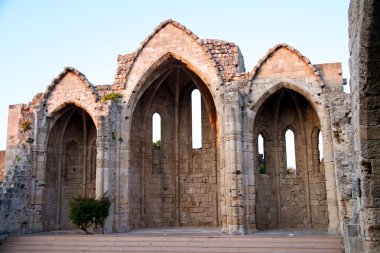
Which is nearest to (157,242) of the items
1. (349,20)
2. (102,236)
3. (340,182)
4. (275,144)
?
(102,236)

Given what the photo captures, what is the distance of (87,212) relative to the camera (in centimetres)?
1446

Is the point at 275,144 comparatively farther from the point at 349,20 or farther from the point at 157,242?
the point at 349,20

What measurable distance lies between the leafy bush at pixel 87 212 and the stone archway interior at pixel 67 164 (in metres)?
2.88

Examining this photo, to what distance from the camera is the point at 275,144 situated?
17.2 m

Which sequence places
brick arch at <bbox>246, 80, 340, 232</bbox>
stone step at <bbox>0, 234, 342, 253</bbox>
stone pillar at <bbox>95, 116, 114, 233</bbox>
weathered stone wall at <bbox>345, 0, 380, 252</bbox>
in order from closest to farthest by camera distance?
weathered stone wall at <bbox>345, 0, 380, 252</bbox>
stone step at <bbox>0, 234, 342, 253</bbox>
brick arch at <bbox>246, 80, 340, 232</bbox>
stone pillar at <bbox>95, 116, 114, 233</bbox>

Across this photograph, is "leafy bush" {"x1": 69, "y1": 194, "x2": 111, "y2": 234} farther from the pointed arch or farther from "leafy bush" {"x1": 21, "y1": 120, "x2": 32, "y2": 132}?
the pointed arch

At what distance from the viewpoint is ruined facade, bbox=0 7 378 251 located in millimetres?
14508

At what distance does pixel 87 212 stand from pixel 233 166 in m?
5.22

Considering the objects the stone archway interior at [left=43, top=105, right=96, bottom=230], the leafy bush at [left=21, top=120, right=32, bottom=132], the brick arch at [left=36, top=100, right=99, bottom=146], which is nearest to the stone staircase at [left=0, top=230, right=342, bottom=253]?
the stone archway interior at [left=43, top=105, right=96, bottom=230]

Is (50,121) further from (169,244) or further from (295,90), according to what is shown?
(295,90)

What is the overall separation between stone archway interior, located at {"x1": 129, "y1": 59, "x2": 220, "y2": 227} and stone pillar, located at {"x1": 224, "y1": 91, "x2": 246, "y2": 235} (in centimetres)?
350

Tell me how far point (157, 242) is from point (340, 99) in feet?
24.6

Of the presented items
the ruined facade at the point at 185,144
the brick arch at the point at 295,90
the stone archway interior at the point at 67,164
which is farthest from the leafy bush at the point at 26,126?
the brick arch at the point at 295,90

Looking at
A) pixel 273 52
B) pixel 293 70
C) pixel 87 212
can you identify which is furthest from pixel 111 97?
pixel 293 70
